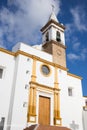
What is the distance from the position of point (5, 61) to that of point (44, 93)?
6.16 metres

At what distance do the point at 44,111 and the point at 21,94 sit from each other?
364cm

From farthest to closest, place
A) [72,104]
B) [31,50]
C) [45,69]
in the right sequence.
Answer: [72,104] → [45,69] → [31,50]

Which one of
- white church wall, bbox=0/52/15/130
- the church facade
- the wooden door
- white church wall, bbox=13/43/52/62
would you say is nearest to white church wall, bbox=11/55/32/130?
the church facade

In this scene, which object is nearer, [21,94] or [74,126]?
[21,94]

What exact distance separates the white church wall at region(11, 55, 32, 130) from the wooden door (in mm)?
2061

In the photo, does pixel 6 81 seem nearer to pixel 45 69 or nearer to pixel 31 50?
pixel 31 50

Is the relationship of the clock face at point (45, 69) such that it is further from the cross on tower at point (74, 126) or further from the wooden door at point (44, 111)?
the cross on tower at point (74, 126)

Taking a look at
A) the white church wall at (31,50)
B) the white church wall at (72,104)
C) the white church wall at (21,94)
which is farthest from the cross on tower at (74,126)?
the white church wall at (31,50)

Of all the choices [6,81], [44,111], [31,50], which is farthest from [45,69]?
[6,81]

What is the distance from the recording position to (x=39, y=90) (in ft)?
63.4

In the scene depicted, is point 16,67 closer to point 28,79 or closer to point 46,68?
point 28,79

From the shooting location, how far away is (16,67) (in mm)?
18609

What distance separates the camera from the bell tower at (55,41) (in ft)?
78.1

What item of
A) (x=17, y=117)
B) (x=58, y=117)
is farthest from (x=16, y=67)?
(x=58, y=117)
